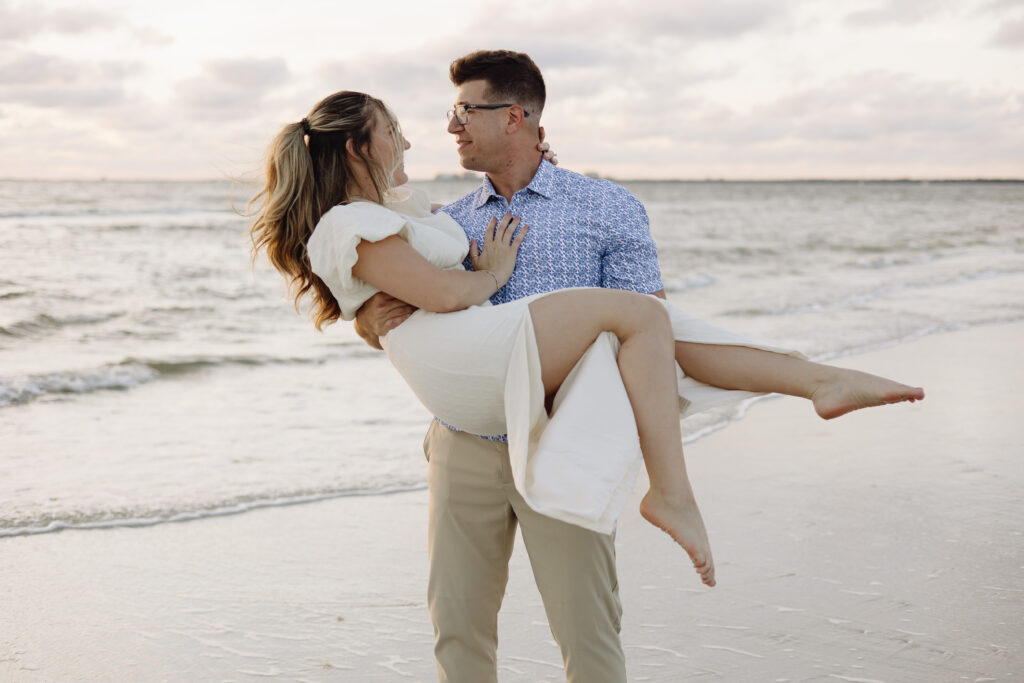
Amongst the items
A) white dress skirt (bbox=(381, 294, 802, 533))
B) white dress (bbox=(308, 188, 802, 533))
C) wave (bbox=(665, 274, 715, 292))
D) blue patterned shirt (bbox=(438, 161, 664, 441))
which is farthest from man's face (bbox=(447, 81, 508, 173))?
wave (bbox=(665, 274, 715, 292))

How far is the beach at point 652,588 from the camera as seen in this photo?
3.44 m

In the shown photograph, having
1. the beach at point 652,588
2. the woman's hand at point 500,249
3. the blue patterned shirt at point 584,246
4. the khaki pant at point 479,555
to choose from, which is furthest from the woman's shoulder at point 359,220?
the beach at point 652,588

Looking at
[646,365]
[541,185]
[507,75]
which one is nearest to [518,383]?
[646,365]

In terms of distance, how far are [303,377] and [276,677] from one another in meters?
5.71

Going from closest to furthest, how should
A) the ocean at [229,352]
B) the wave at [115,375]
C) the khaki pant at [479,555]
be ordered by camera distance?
the khaki pant at [479,555]
the ocean at [229,352]
the wave at [115,375]

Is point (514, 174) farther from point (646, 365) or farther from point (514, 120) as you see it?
point (646, 365)

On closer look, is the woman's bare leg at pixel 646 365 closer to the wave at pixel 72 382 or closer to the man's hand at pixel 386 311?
the man's hand at pixel 386 311

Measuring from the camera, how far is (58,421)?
286 inches

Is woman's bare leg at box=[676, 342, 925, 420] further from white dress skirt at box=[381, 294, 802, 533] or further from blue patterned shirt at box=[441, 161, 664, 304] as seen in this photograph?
blue patterned shirt at box=[441, 161, 664, 304]

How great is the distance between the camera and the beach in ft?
11.3

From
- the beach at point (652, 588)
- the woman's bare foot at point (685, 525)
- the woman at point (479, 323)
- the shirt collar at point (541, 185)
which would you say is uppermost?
the shirt collar at point (541, 185)

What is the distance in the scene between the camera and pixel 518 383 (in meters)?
2.39

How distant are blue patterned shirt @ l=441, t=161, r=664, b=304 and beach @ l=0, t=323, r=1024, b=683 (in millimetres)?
1496

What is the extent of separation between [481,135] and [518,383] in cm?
82
